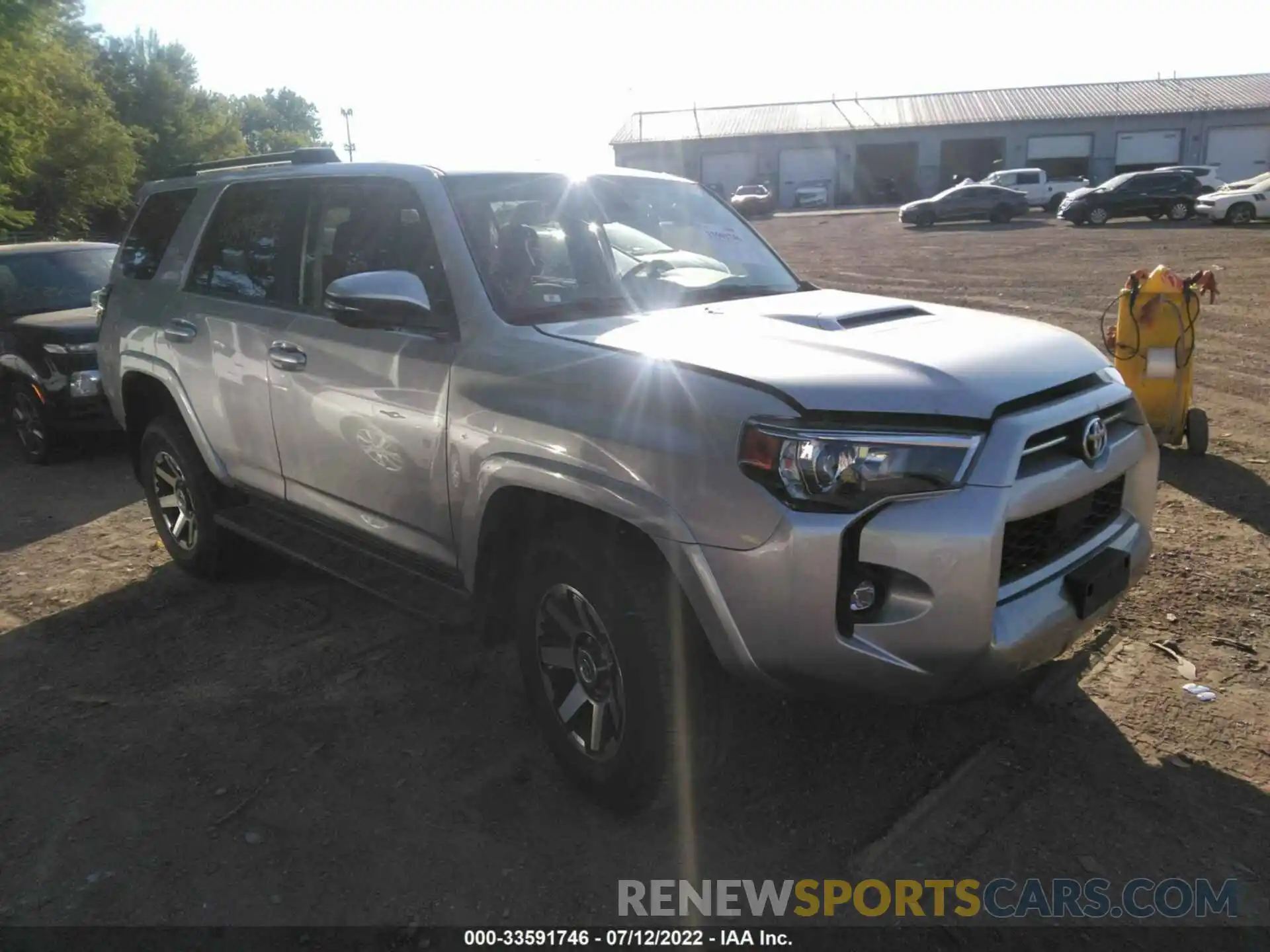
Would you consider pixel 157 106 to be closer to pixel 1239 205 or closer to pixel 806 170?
pixel 806 170

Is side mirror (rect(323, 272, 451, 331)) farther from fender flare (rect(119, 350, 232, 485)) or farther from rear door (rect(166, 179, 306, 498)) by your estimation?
fender flare (rect(119, 350, 232, 485))

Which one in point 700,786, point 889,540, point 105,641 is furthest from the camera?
point 105,641

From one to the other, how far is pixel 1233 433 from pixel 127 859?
283 inches

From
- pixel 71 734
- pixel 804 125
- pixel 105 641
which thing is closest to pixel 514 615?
pixel 71 734

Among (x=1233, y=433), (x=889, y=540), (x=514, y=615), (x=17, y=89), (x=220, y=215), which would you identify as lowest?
(x=1233, y=433)

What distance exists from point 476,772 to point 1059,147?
190 ft

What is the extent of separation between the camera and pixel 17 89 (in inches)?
606

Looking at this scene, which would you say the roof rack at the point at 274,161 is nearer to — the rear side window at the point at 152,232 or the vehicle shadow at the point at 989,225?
the rear side window at the point at 152,232

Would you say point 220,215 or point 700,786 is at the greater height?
point 220,215

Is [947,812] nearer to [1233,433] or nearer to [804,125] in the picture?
[1233,433]

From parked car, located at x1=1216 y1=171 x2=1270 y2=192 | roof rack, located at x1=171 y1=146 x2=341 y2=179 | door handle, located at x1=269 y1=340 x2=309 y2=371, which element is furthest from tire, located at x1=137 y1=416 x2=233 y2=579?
parked car, located at x1=1216 y1=171 x2=1270 y2=192

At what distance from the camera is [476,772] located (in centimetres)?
337

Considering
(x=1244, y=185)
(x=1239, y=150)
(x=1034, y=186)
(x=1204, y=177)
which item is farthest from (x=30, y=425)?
(x=1239, y=150)

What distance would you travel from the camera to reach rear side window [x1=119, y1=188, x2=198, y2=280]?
5.06 meters
